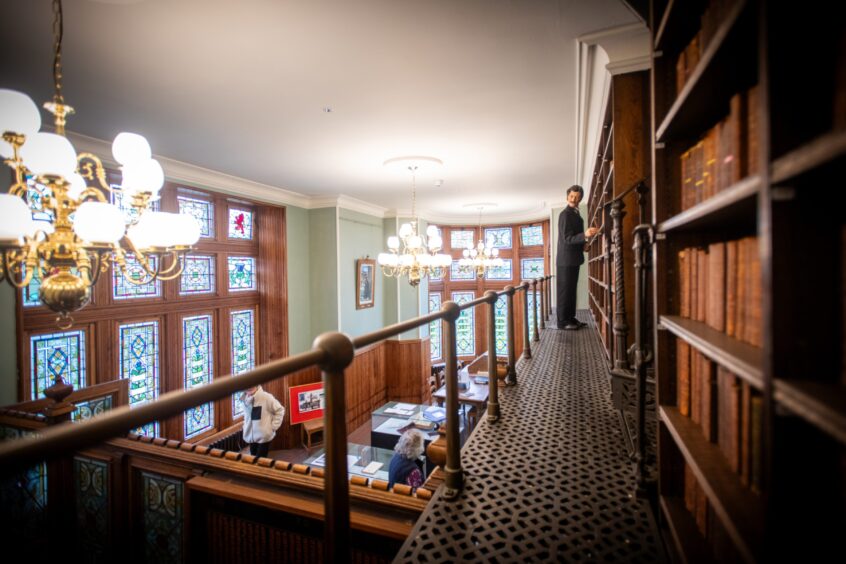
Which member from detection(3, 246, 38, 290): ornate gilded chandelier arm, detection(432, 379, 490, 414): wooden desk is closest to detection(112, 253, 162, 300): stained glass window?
detection(3, 246, 38, 290): ornate gilded chandelier arm

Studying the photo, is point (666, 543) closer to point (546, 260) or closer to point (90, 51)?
point (90, 51)

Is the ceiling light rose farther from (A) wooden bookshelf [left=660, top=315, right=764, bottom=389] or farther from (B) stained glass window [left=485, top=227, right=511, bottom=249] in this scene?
(B) stained glass window [left=485, top=227, right=511, bottom=249]

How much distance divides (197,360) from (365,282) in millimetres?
3450

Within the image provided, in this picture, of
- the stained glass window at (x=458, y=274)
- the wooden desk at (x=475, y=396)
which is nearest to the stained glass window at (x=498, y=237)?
the stained glass window at (x=458, y=274)

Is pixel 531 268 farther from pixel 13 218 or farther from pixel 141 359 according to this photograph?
pixel 13 218

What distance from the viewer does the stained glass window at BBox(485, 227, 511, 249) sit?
34.3 ft

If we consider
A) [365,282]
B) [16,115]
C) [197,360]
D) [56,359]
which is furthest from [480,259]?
[16,115]

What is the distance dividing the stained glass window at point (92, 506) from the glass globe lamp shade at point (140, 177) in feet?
6.04

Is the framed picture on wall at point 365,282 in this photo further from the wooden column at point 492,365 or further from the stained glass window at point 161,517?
the wooden column at point 492,365

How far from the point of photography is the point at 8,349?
3467 millimetres

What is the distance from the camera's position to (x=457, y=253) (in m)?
10.9

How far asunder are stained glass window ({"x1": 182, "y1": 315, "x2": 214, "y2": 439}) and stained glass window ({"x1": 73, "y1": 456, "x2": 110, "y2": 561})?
8.52ft

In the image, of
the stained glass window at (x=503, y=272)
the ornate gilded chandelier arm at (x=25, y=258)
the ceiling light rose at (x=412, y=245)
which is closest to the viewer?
the ornate gilded chandelier arm at (x=25, y=258)

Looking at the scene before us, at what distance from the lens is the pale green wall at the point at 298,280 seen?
6.59 m
